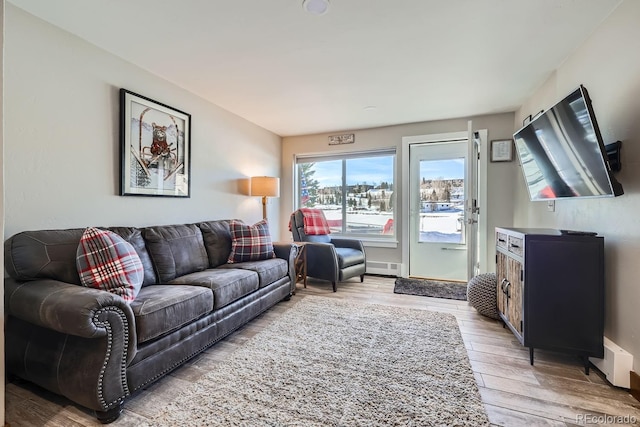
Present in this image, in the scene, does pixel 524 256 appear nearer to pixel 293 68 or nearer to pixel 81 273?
pixel 293 68

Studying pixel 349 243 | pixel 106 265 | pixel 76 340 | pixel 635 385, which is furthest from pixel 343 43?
pixel 635 385

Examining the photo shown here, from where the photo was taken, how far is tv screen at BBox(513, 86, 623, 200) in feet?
5.17

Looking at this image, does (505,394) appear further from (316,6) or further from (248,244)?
(316,6)

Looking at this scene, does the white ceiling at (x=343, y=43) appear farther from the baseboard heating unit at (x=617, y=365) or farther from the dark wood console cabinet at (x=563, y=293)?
the baseboard heating unit at (x=617, y=365)

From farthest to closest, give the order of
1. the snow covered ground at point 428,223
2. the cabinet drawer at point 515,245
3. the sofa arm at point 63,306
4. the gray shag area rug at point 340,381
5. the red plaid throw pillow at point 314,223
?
the snow covered ground at point 428,223 < the red plaid throw pillow at point 314,223 < the cabinet drawer at point 515,245 < the gray shag area rug at point 340,381 < the sofa arm at point 63,306

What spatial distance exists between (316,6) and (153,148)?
1.88 meters

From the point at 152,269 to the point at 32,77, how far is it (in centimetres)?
148

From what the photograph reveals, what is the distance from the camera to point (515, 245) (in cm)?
207

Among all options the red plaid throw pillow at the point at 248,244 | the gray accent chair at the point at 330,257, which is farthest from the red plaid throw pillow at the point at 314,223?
the red plaid throw pillow at the point at 248,244

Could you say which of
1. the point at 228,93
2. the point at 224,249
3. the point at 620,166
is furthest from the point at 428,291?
the point at 228,93

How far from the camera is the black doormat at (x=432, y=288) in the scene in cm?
335

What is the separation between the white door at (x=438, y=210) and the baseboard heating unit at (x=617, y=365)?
7.64ft

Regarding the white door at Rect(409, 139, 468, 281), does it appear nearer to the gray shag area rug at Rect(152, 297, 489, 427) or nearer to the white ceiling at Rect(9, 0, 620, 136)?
the white ceiling at Rect(9, 0, 620, 136)

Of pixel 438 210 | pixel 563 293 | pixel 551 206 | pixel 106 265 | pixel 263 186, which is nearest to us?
pixel 106 265
